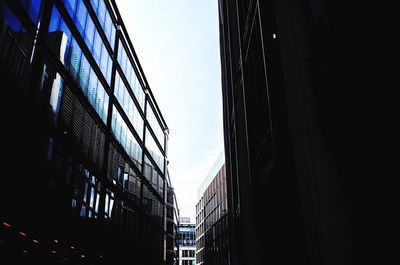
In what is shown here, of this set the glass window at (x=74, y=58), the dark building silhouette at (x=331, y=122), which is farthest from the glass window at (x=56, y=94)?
the dark building silhouette at (x=331, y=122)

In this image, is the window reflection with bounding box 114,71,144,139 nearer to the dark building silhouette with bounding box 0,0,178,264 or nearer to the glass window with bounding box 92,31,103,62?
the dark building silhouette with bounding box 0,0,178,264

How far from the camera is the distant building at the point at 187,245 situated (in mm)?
103250

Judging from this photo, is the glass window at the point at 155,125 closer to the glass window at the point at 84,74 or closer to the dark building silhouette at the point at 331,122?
the glass window at the point at 84,74

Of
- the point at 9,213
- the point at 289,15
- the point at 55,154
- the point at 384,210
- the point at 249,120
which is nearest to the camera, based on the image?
the point at 384,210

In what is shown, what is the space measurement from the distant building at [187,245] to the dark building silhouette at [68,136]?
229 ft

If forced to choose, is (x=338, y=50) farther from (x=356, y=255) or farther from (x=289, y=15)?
(x=356, y=255)

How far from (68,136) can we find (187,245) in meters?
93.8

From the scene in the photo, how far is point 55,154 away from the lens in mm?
18125

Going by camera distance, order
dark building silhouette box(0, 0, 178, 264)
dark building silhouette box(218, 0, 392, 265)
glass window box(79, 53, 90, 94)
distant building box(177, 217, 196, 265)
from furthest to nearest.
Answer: distant building box(177, 217, 196, 265)
glass window box(79, 53, 90, 94)
dark building silhouette box(0, 0, 178, 264)
dark building silhouette box(218, 0, 392, 265)

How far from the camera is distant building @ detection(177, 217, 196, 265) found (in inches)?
4065

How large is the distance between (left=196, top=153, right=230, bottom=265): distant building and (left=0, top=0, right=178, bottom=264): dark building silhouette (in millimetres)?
15774

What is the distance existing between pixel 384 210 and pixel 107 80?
25.3 m

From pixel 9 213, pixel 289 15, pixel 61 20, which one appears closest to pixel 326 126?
pixel 289 15

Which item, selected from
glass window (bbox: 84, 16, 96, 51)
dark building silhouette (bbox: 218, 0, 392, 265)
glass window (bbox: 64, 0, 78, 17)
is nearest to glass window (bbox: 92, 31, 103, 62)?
glass window (bbox: 84, 16, 96, 51)
